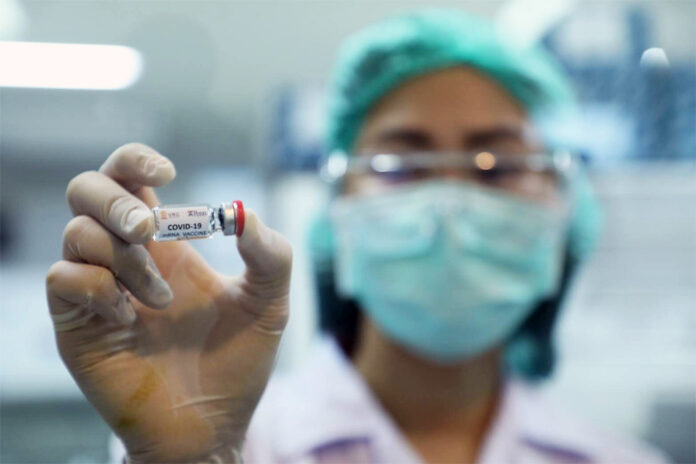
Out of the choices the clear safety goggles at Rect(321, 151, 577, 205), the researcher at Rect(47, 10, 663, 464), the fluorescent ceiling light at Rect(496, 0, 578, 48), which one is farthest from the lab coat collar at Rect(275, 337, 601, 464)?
the fluorescent ceiling light at Rect(496, 0, 578, 48)

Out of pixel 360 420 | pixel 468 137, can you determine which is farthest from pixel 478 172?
pixel 360 420

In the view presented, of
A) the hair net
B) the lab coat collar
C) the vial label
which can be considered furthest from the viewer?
the hair net

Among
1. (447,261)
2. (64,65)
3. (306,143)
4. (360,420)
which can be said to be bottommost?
(360,420)

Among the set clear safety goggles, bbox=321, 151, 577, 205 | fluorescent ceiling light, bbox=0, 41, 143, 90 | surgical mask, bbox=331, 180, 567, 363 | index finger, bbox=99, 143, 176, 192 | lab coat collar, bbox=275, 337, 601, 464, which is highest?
fluorescent ceiling light, bbox=0, 41, 143, 90

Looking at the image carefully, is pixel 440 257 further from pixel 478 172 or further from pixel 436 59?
pixel 436 59

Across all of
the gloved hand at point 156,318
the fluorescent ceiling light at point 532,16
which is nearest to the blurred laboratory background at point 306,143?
the fluorescent ceiling light at point 532,16

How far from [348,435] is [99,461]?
38cm

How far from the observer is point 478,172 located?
1105 millimetres

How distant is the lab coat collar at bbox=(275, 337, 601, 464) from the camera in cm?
106

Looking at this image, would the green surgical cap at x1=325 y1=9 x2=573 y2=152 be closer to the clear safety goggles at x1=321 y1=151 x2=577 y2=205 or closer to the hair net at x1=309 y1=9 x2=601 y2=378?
the hair net at x1=309 y1=9 x2=601 y2=378

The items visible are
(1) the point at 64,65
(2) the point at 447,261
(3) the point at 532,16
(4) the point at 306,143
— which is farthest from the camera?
(4) the point at 306,143

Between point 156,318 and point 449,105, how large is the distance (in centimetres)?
73

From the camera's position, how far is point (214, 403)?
0.57m

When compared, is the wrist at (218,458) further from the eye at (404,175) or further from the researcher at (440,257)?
the eye at (404,175)
